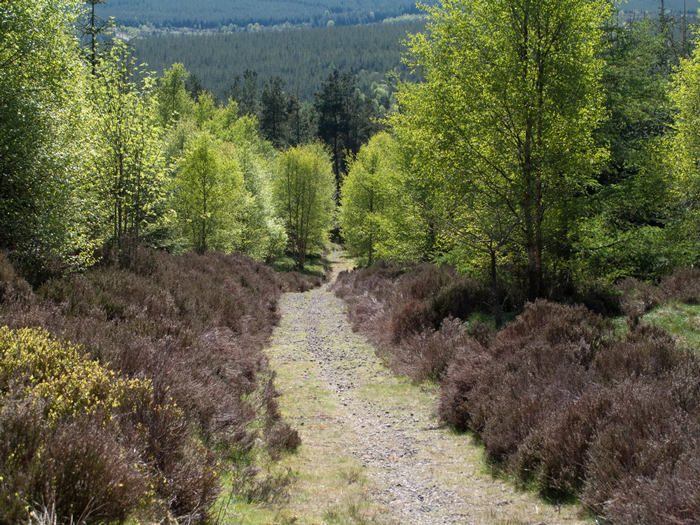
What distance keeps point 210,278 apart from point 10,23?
26.7 ft

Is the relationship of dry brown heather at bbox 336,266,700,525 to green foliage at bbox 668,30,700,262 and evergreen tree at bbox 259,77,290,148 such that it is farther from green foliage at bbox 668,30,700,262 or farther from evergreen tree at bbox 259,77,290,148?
evergreen tree at bbox 259,77,290,148

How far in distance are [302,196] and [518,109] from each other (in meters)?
29.9

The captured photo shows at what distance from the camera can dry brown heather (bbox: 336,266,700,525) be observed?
374cm

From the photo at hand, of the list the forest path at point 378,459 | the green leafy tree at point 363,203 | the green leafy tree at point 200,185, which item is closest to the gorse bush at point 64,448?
the forest path at point 378,459

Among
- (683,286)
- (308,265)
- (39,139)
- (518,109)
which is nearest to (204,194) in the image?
(39,139)

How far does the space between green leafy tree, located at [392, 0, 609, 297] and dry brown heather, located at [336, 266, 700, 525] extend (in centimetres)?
268

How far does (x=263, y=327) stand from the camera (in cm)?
1401

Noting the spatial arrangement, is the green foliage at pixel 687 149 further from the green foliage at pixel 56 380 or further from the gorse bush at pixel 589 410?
the green foliage at pixel 56 380

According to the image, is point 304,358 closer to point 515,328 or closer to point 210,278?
point 210,278

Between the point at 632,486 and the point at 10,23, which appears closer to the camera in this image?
the point at 632,486

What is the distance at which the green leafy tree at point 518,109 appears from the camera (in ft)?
30.7

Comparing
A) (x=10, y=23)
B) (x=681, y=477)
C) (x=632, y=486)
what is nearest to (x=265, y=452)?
(x=632, y=486)

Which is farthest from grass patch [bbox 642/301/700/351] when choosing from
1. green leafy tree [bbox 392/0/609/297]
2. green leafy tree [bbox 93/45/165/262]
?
green leafy tree [bbox 93/45/165/262]

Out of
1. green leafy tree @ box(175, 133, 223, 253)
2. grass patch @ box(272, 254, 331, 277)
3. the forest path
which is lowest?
grass patch @ box(272, 254, 331, 277)
